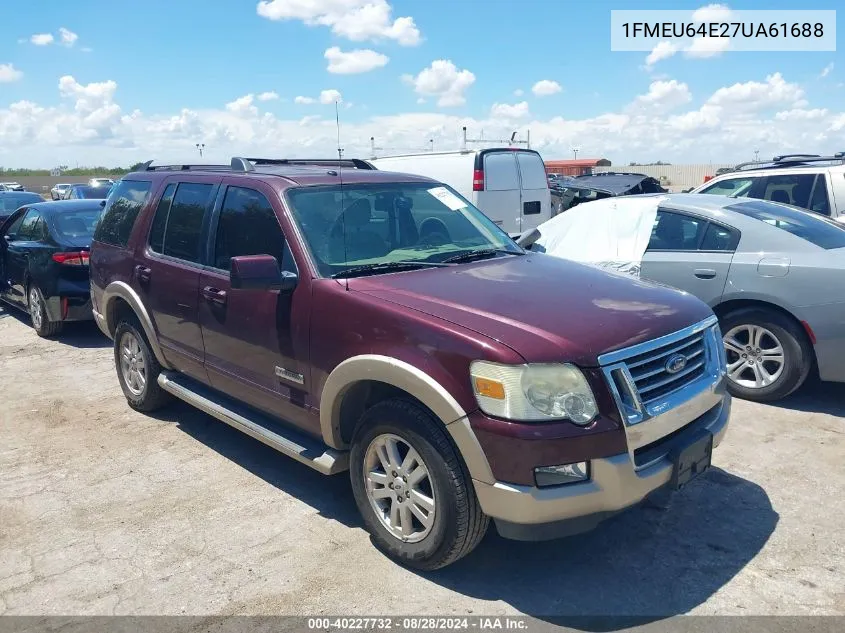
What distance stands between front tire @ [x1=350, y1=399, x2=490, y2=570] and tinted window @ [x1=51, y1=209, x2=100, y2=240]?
20.9 feet

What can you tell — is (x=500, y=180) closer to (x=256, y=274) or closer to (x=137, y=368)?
(x=137, y=368)

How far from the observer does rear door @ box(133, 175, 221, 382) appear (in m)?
4.59

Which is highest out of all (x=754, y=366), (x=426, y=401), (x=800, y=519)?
(x=426, y=401)

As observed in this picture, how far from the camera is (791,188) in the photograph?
8.30 m

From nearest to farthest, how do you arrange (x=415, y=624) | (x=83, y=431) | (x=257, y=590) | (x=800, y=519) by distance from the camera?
(x=415, y=624)
(x=257, y=590)
(x=800, y=519)
(x=83, y=431)

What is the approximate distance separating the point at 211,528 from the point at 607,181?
1687cm

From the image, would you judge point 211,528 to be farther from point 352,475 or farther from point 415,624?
→ point 415,624

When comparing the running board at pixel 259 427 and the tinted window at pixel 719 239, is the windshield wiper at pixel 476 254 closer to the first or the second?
the running board at pixel 259 427

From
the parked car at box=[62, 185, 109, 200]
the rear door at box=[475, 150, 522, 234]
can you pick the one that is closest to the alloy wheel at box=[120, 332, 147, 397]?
the rear door at box=[475, 150, 522, 234]

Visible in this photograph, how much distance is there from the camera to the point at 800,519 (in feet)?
12.2

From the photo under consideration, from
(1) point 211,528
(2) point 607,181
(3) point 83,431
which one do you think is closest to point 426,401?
(1) point 211,528

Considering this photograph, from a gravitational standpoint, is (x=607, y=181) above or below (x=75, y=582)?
above

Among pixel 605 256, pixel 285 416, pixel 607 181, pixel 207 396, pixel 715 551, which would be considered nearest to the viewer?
pixel 715 551

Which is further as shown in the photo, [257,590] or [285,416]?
[285,416]
